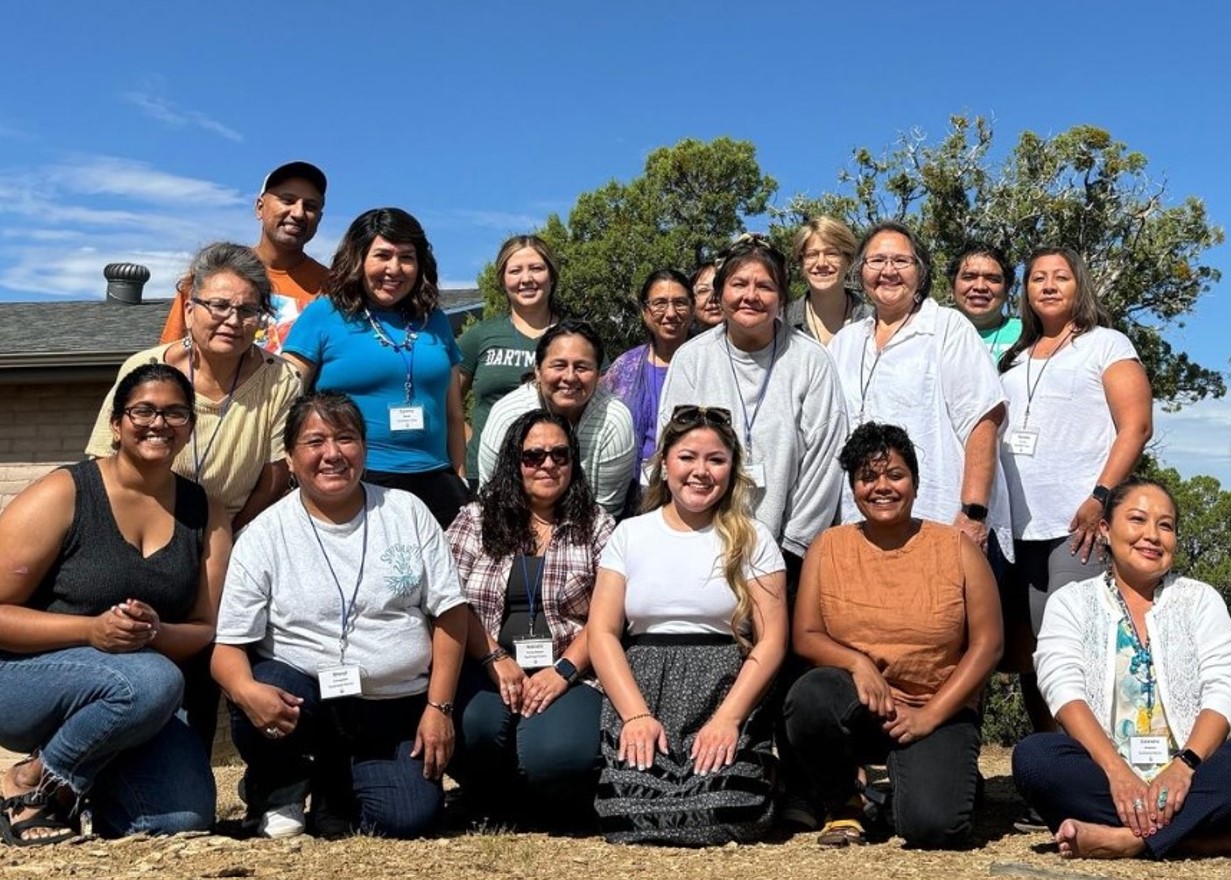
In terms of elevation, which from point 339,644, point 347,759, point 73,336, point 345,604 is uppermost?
point 73,336

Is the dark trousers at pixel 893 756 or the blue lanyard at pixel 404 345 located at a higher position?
the blue lanyard at pixel 404 345

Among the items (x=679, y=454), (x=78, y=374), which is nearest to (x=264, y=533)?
(x=679, y=454)

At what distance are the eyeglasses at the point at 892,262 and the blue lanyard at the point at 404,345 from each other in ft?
6.65

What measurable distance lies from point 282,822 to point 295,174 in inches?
119

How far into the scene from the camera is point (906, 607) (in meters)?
5.19

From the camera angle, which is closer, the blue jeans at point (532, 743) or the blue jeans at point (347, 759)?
the blue jeans at point (347, 759)

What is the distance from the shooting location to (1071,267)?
19.3 ft

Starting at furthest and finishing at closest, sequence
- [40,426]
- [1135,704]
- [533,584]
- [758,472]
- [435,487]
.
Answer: [40,426] → [435,487] → [758,472] → [533,584] → [1135,704]

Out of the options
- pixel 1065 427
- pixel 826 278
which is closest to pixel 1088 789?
pixel 1065 427

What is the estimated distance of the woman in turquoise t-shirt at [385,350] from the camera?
5.94 m

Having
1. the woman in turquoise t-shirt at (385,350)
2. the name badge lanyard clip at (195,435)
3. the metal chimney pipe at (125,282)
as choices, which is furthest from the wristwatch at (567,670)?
the metal chimney pipe at (125,282)

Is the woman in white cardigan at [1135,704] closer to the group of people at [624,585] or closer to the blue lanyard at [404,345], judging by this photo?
the group of people at [624,585]

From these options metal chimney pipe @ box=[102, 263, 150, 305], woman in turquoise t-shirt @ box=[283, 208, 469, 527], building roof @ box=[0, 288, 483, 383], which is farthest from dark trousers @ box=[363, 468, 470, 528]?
metal chimney pipe @ box=[102, 263, 150, 305]

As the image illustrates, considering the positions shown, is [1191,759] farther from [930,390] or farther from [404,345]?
[404,345]
